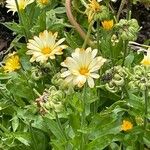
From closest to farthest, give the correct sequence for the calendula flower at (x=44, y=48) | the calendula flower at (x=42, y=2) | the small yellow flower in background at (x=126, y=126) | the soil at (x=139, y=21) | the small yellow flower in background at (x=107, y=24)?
the calendula flower at (x=44, y=48)
the small yellow flower in background at (x=126, y=126)
the small yellow flower in background at (x=107, y=24)
the calendula flower at (x=42, y=2)
the soil at (x=139, y=21)

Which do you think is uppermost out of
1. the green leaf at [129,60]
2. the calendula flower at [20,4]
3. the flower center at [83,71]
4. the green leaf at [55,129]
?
the calendula flower at [20,4]

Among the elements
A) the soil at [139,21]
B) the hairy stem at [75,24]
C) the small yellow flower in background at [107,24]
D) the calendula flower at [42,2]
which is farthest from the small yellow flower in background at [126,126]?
the soil at [139,21]

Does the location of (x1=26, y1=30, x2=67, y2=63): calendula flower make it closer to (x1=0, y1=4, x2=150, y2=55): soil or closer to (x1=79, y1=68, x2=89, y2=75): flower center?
(x1=79, y1=68, x2=89, y2=75): flower center

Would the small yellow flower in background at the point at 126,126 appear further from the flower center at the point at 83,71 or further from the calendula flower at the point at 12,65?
the calendula flower at the point at 12,65

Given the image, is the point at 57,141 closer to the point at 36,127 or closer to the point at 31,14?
the point at 36,127

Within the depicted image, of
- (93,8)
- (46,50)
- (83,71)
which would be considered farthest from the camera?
(93,8)

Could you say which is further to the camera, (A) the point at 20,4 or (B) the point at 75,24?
(A) the point at 20,4

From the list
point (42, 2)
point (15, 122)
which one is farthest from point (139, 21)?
point (15, 122)

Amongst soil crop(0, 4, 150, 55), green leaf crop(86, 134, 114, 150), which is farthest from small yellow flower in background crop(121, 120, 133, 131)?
soil crop(0, 4, 150, 55)

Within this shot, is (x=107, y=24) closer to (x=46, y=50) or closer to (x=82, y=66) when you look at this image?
(x=46, y=50)
